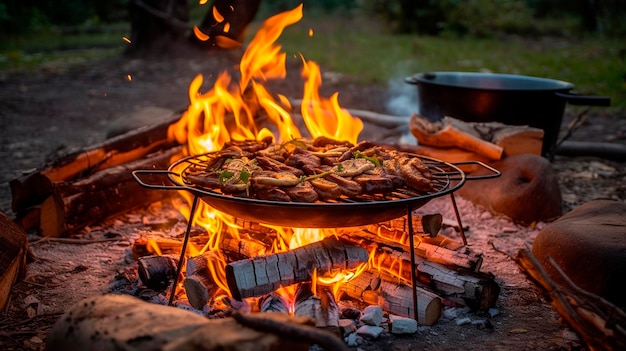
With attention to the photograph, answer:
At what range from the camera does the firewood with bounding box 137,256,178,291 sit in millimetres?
3299

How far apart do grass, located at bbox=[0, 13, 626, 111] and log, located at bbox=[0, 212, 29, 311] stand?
7.74 meters

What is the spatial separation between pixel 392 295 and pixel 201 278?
109cm

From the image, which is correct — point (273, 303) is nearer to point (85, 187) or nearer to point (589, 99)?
point (85, 187)

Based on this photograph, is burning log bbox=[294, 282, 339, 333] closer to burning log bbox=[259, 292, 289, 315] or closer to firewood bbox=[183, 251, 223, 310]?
burning log bbox=[259, 292, 289, 315]

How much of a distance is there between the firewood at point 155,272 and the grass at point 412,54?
753 centimetres

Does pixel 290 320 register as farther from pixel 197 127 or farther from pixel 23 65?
pixel 23 65

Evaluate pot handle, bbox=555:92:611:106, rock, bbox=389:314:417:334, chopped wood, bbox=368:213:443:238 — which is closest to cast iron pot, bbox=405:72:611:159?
pot handle, bbox=555:92:611:106


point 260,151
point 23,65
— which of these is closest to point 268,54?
point 260,151

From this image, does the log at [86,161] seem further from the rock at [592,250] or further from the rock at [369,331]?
the rock at [592,250]

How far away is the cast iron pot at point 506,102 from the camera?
4.80 m

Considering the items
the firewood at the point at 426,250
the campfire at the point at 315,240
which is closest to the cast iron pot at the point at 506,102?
the campfire at the point at 315,240

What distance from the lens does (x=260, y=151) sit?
11.9ft

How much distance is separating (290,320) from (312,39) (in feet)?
45.2

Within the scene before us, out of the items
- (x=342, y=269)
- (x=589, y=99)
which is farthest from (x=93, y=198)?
(x=589, y=99)
